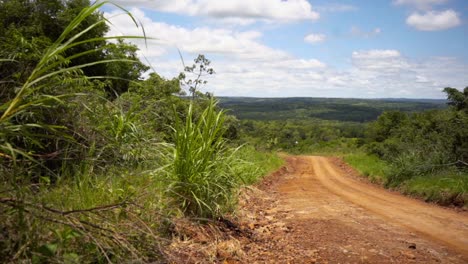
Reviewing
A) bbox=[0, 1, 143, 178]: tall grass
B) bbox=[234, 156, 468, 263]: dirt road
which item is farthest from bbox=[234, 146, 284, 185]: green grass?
bbox=[0, 1, 143, 178]: tall grass

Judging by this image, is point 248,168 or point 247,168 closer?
point 247,168

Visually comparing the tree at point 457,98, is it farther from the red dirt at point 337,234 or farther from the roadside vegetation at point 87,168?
the roadside vegetation at point 87,168

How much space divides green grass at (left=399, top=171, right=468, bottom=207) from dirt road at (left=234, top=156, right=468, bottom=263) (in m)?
1.70

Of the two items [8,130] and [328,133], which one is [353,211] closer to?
[8,130]

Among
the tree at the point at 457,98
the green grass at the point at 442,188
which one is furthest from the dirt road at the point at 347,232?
the tree at the point at 457,98

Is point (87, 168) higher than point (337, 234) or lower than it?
higher

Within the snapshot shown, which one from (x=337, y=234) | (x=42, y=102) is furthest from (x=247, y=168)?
(x=42, y=102)

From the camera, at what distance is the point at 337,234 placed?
544 cm

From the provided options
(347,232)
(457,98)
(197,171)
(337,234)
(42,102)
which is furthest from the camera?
(457,98)

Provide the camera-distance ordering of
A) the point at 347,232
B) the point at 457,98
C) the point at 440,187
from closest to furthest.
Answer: the point at 347,232 → the point at 440,187 → the point at 457,98

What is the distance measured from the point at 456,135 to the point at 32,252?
13527 millimetres

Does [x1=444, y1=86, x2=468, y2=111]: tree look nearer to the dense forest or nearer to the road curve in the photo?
the dense forest

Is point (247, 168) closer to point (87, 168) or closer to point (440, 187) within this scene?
point (440, 187)

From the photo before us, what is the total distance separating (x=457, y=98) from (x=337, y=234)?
1499cm
